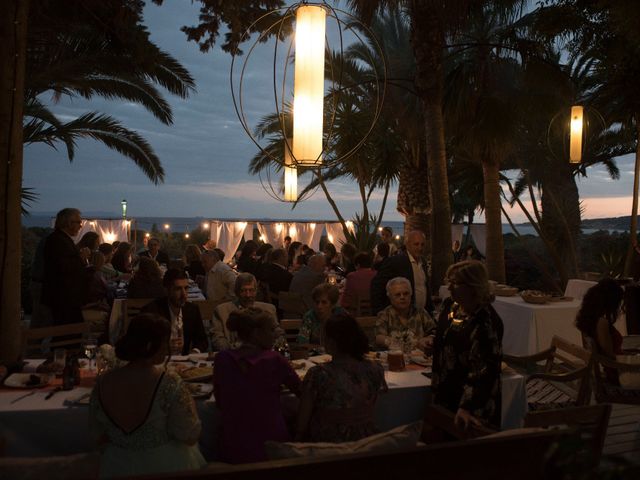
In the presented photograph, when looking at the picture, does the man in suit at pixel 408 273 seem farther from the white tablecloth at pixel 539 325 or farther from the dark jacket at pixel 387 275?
the white tablecloth at pixel 539 325

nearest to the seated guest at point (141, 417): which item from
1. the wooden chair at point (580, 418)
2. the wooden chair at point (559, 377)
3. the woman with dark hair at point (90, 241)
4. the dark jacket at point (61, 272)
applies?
the wooden chair at point (580, 418)

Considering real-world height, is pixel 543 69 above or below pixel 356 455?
above

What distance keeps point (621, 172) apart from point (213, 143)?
29.2 meters

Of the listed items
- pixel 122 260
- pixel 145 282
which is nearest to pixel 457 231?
pixel 122 260

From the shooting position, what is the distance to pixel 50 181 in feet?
117

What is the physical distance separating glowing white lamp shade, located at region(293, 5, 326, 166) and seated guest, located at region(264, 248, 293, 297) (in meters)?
4.99

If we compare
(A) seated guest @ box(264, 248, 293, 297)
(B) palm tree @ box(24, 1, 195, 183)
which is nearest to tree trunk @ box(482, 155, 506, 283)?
(A) seated guest @ box(264, 248, 293, 297)

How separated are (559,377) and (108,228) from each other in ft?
41.0

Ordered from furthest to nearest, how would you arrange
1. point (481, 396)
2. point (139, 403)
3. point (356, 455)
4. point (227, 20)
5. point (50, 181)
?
point (50, 181)
point (227, 20)
point (481, 396)
point (139, 403)
point (356, 455)

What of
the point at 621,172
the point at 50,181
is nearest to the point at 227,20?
the point at 621,172

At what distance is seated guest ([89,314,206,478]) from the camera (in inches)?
93.0

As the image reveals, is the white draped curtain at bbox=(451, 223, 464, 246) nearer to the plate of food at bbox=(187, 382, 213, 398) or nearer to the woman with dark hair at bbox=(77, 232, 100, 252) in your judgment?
the woman with dark hair at bbox=(77, 232, 100, 252)

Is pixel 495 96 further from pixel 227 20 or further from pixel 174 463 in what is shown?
pixel 174 463

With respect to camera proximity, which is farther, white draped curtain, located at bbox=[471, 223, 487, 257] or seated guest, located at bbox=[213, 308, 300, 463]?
white draped curtain, located at bbox=[471, 223, 487, 257]
